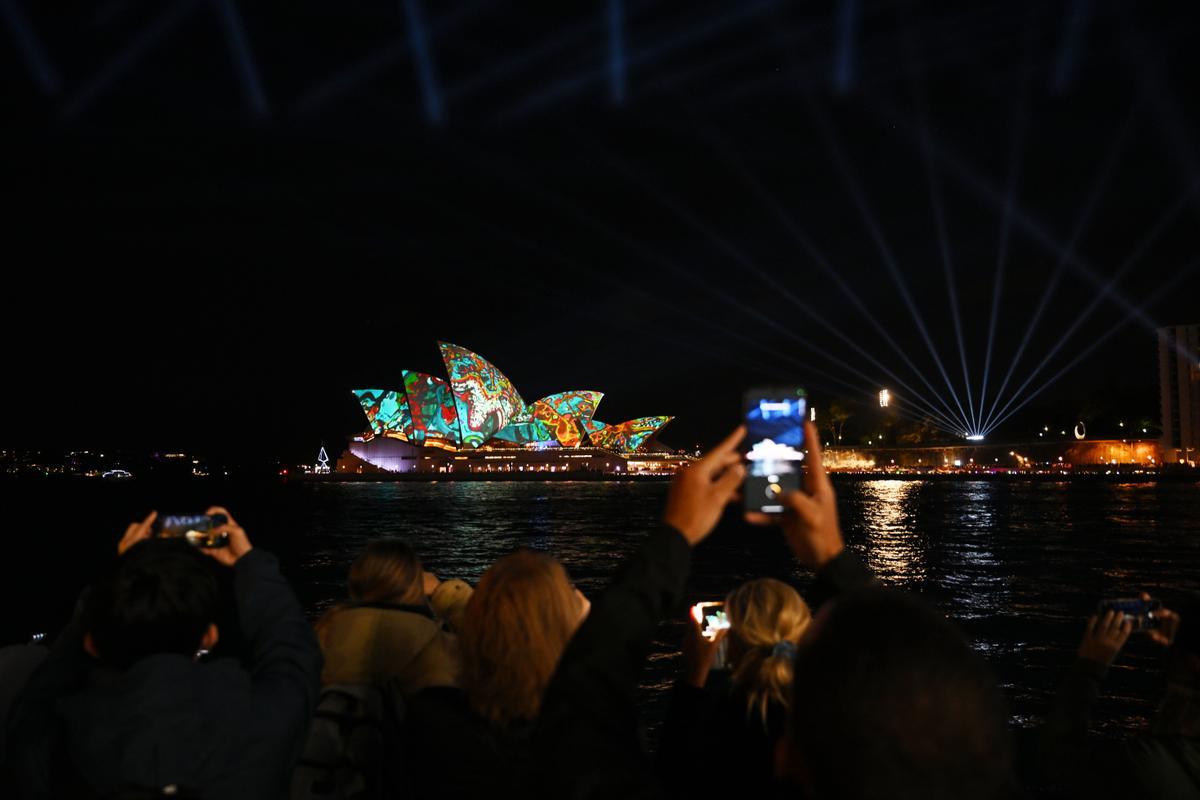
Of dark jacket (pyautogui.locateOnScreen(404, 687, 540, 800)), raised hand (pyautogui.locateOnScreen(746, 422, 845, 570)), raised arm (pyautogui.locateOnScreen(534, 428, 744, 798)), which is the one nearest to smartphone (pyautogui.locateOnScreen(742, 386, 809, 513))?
raised hand (pyautogui.locateOnScreen(746, 422, 845, 570))

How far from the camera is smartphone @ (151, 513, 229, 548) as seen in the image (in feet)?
6.13

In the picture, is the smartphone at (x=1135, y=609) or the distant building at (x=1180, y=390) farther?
the distant building at (x=1180, y=390)

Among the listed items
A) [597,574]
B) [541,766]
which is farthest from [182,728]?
[597,574]

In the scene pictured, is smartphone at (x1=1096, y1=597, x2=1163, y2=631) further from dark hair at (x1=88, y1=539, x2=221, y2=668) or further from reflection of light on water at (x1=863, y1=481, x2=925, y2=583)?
reflection of light on water at (x1=863, y1=481, x2=925, y2=583)

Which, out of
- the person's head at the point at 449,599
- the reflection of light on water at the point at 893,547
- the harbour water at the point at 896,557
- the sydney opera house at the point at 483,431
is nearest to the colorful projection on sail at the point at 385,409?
the sydney opera house at the point at 483,431

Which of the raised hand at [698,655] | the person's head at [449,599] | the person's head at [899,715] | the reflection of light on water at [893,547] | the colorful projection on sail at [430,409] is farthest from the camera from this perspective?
the colorful projection on sail at [430,409]

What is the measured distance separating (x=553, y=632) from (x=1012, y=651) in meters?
8.68

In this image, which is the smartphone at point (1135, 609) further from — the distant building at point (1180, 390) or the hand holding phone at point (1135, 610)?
the distant building at point (1180, 390)

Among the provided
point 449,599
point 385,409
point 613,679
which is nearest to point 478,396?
point 385,409

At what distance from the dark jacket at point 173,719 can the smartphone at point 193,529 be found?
0.91 feet

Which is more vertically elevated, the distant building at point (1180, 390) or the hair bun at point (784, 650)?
the distant building at point (1180, 390)

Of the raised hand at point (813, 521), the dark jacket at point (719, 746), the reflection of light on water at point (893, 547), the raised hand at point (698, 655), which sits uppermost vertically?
the raised hand at point (813, 521)

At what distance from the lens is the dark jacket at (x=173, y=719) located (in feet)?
4.24

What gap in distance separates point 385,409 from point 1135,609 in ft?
264
